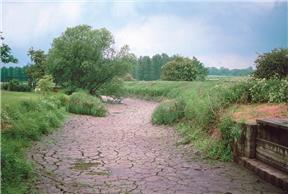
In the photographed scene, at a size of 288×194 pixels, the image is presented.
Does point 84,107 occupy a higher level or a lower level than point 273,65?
lower

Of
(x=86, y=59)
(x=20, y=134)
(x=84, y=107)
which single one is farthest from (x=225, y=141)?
(x=86, y=59)

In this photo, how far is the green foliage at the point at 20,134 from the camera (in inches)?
252

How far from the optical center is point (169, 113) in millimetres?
14906

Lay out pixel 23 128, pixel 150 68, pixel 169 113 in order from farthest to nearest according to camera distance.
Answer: pixel 150 68
pixel 169 113
pixel 23 128

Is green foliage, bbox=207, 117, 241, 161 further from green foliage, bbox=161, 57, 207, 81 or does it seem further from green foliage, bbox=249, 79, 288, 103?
green foliage, bbox=161, 57, 207, 81

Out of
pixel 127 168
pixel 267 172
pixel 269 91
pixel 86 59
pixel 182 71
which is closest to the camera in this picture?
pixel 267 172

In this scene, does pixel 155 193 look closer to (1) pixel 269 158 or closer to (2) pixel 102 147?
(1) pixel 269 158

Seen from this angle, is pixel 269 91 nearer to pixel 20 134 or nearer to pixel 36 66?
pixel 20 134

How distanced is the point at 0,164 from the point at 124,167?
2.71 metres

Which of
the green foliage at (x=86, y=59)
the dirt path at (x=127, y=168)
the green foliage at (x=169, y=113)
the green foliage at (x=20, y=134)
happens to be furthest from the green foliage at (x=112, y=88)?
the dirt path at (x=127, y=168)

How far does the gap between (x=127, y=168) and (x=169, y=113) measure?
276 inches

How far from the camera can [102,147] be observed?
10352 millimetres

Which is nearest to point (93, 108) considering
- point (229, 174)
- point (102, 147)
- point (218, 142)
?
point (102, 147)

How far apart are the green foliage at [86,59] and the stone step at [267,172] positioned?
64.3 ft
